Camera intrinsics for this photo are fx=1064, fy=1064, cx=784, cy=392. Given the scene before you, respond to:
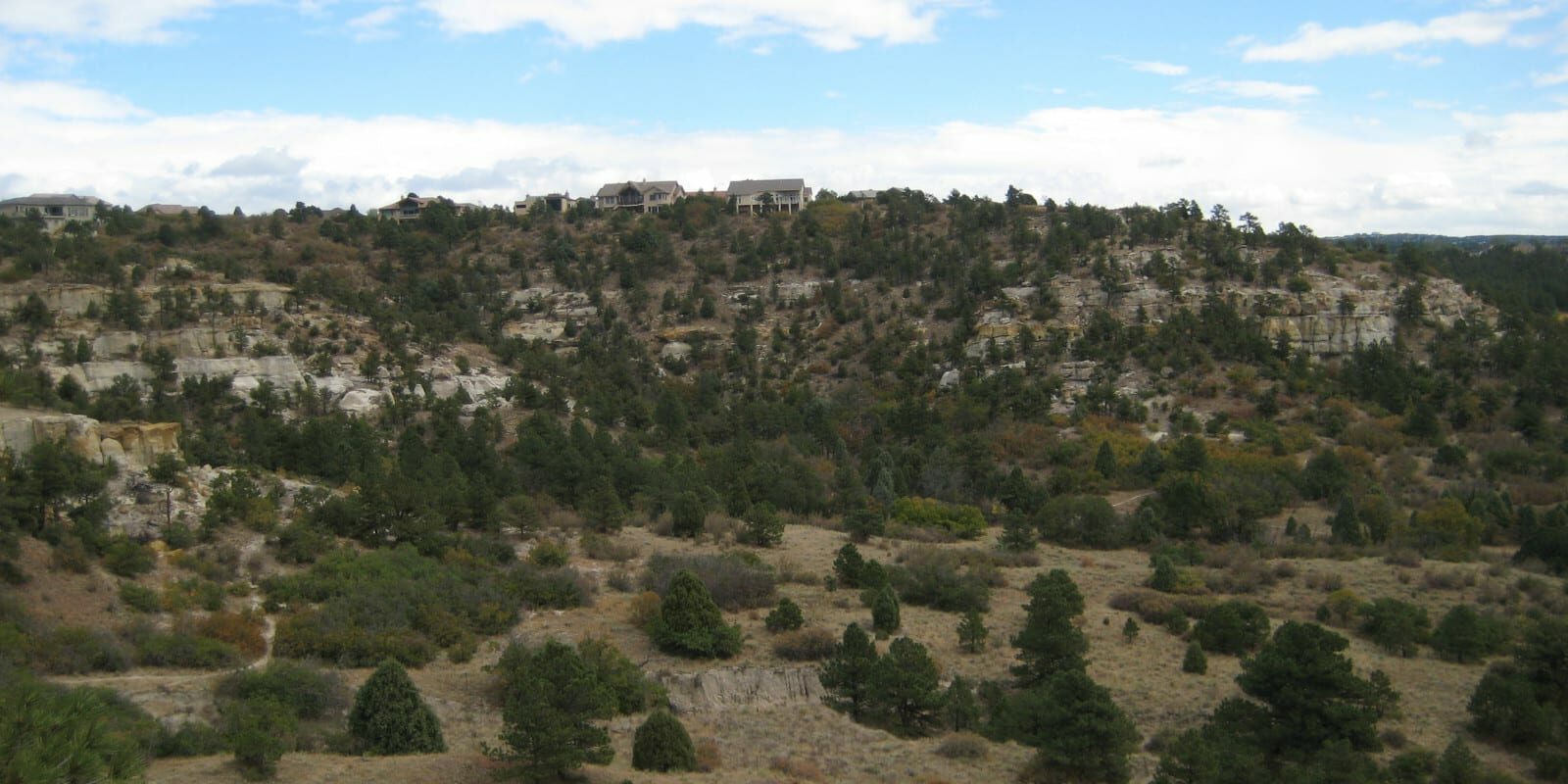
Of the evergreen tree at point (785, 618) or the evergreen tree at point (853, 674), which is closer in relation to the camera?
the evergreen tree at point (853, 674)

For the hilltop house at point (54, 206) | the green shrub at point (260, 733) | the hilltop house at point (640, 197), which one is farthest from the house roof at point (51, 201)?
the green shrub at point (260, 733)

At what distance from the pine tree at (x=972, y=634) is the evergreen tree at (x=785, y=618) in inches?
138

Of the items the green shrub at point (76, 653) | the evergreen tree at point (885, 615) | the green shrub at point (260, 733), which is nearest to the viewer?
the green shrub at point (260, 733)

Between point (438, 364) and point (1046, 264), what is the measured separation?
110ft

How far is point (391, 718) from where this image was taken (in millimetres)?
15766

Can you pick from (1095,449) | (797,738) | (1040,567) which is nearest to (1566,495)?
(1095,449)

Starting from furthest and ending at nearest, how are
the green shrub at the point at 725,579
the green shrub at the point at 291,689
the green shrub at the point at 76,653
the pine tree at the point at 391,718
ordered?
1. the green shrub at the point at 725,579
2. the green shrub at the point at 76,653
3. the green shrub at the point at 291,689
4. the pine tree at the point at 391,718

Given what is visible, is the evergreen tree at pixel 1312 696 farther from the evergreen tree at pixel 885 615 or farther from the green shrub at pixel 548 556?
the green shrub at pixel 548 556

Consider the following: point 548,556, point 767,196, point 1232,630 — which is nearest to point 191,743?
point 548,556

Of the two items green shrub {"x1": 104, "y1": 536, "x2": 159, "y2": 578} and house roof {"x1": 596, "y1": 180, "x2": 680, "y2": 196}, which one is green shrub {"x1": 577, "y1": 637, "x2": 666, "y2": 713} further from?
house roof {"x1": 596, "y1": 180, "x2": 680, "y2": 196}

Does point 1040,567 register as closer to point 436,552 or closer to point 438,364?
point 436,552

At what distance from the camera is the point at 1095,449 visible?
43875 millimetres

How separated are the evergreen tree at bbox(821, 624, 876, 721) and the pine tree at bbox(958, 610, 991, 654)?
3.58 m

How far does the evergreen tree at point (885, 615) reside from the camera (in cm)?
2386
